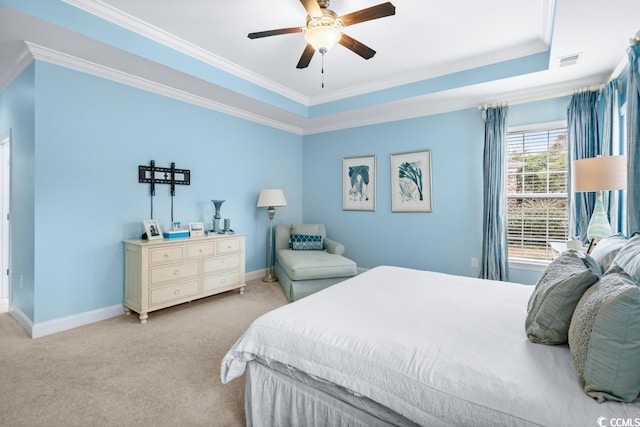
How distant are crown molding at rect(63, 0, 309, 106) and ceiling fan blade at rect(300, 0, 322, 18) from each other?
1553 millimetres

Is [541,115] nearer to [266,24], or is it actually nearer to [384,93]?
[384,93]

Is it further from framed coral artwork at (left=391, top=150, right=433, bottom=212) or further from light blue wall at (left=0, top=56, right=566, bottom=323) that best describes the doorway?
framed coral artwork at (left=391, top=150, right=433, bottom=212)

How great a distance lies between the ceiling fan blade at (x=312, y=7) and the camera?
212 centimetres

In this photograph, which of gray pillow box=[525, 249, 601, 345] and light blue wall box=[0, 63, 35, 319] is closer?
gray pillow box=[525, 249, 601, 345]

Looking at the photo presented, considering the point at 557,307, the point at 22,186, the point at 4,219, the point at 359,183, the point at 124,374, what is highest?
the point at 359,183

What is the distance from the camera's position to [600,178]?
2359 millimetres

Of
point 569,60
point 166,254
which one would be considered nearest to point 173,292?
point 166,254

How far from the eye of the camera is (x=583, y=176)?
2.46 metres

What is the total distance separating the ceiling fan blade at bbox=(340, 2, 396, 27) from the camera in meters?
2.04

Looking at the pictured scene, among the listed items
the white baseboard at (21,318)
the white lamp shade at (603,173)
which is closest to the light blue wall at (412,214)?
the white lamp shade at (603,173)

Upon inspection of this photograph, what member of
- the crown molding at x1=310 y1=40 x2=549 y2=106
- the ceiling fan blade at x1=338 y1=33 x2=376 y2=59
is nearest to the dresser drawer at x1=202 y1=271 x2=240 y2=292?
the crown molding at x1=310 y1=40 x2=549 y2=106

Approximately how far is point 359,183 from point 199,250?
2657 millimetres

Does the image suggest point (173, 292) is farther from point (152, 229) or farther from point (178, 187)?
point (178, 187)

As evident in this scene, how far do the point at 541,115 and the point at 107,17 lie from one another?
4.51 meters
